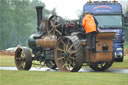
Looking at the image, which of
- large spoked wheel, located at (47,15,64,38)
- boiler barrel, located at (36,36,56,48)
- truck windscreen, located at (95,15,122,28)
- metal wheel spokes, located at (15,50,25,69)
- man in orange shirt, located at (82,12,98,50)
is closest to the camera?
man in orange shirt, located at (82,12,98,50)

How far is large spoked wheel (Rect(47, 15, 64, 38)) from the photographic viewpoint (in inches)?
574

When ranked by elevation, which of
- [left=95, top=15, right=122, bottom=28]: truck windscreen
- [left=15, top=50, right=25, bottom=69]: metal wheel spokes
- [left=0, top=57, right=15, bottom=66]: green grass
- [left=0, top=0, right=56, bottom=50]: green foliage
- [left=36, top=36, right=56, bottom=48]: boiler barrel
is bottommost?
[left=0, top=0, right=56, bottom=50]: green foliage

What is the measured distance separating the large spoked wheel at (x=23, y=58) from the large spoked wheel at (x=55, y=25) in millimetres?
1338

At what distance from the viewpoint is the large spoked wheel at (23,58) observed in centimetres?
1515

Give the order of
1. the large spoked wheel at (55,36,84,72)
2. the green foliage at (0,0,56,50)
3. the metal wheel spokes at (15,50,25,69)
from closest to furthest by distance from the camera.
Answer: the large spoked wheel at (55,36,84,72) → the metal wheel spokes at (15,50,25,69) → the green foliage at (0,0,56,50)

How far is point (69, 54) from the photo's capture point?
13.3 meters

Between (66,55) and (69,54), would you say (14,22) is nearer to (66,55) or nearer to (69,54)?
(66,55)

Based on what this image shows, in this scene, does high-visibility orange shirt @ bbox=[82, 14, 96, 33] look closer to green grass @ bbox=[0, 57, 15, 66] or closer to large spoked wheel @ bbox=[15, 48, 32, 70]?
large spoked wheel @ bbox=[15, 48, 32, 70]

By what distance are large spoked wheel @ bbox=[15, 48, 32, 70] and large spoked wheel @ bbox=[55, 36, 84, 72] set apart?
1722mm

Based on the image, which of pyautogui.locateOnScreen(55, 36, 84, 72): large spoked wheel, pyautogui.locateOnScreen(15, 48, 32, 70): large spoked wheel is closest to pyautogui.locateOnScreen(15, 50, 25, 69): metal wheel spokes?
pyautogui.locateOnScreen(15, 48, 32, 70): large spoked wheel

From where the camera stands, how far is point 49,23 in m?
15.2

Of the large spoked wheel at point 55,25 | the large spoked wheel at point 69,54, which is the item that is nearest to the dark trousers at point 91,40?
the large spoked wheel at point 69,54

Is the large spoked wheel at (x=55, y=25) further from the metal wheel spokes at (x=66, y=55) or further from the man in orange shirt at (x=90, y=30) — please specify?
the man in orange shirt at (x=90, y=30)

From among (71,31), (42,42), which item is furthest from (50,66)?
(71,31)
